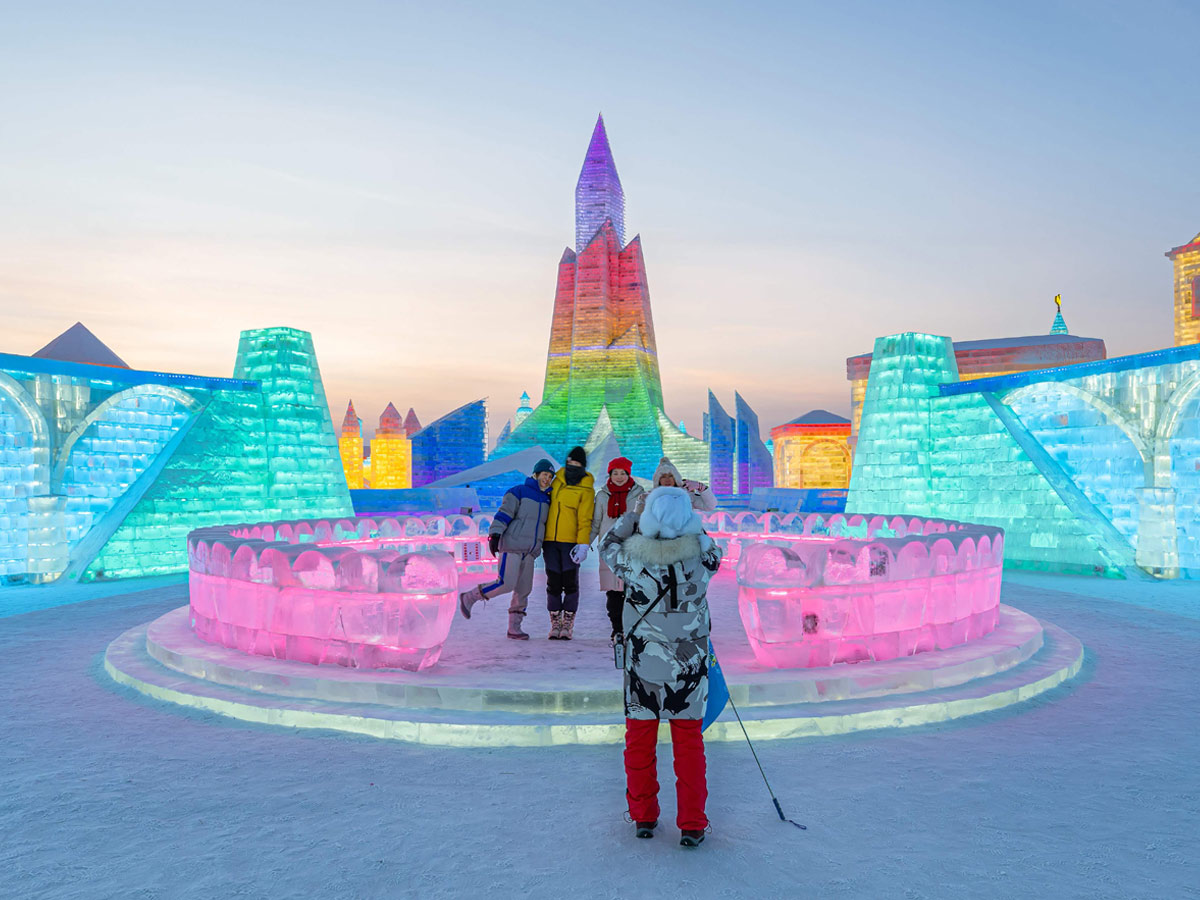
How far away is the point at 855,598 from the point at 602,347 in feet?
72.0

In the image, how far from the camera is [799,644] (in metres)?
5.65

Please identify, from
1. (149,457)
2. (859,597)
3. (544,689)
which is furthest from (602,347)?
(544,689)

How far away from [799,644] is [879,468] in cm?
1010

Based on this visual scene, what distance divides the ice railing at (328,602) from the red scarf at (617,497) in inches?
A: 55.8

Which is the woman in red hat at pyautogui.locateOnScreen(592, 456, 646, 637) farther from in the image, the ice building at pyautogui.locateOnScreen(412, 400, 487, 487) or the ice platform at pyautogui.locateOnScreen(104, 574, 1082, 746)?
the ice building at pyautogui.locateOnScreen(412, 400, 487, 487)

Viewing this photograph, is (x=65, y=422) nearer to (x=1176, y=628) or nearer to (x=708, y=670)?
(x=708, y=670)

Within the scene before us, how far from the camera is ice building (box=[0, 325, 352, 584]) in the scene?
12.1 metres

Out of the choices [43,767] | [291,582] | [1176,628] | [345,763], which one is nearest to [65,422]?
[291,582]

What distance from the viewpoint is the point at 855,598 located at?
18.9 feet

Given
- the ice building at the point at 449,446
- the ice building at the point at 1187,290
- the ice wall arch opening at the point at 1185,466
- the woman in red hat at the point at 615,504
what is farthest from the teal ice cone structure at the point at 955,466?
the ice building at the point at 449,446

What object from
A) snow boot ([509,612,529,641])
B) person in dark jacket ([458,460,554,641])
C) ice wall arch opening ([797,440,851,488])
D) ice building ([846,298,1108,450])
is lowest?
snow boot ([509,612,529,641])

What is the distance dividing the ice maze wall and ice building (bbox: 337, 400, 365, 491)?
1729 inches

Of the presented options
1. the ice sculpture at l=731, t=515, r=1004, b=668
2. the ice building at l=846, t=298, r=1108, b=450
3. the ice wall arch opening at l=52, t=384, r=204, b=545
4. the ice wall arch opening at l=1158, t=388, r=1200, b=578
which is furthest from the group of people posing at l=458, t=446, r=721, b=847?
the ice building at l=846, t=298, r=1108, b=450

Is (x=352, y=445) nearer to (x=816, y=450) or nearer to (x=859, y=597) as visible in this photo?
(x=816, y=450)
